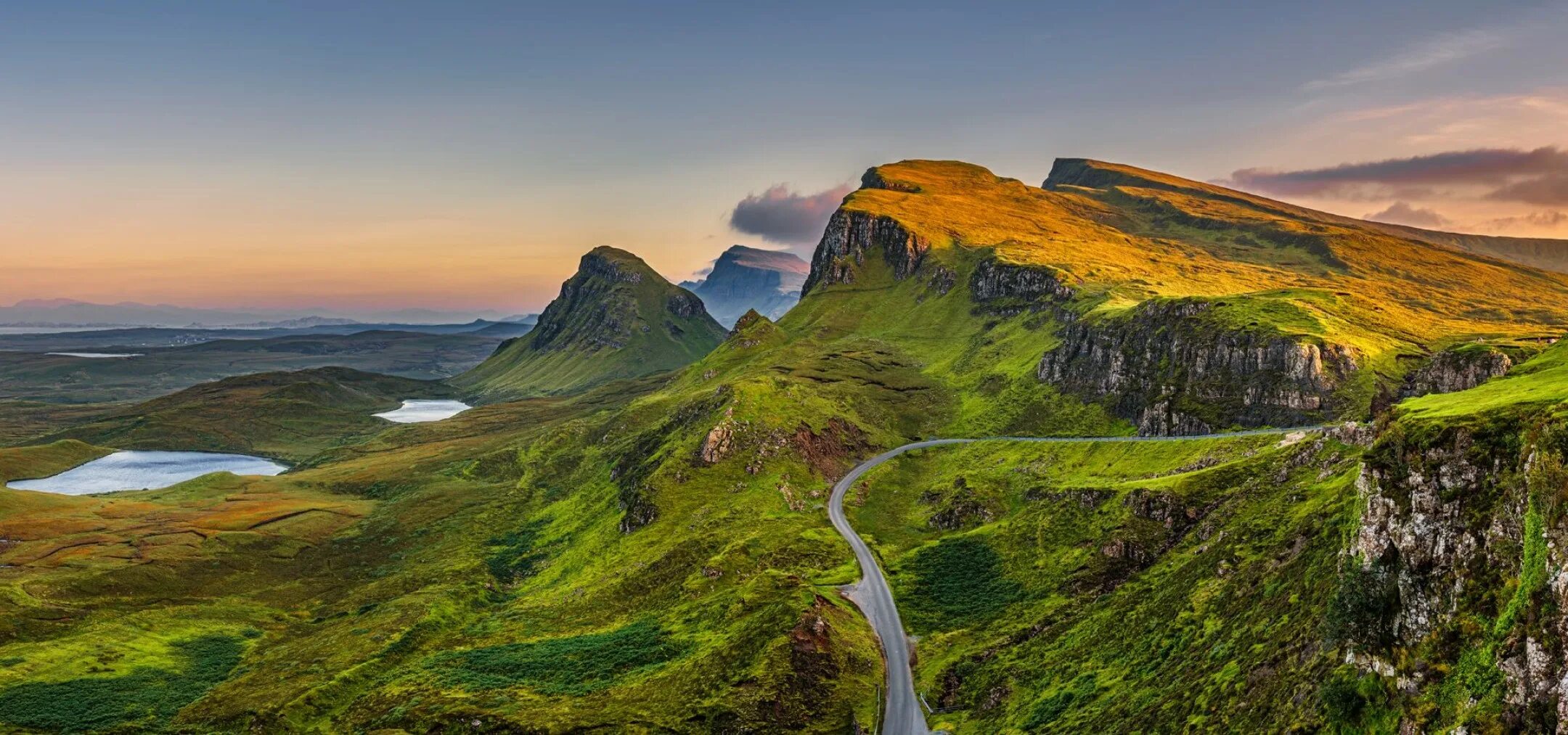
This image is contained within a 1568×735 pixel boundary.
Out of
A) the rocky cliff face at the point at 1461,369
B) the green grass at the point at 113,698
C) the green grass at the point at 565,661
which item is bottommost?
the green grass at the point at 113,698

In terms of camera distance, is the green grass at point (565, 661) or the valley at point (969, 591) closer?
the valley at point (969, 591)

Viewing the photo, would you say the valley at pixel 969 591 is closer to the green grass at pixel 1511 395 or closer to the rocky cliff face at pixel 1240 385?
the green grass at pixel 1511 395

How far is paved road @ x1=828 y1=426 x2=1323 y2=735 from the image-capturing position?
263ft

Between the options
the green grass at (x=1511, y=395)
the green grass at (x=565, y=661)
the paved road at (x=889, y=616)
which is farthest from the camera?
the green grass at (x=565, y=661)

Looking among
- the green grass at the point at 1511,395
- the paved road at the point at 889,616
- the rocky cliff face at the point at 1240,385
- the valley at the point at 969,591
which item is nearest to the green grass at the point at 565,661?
the valley at the point at 969,591

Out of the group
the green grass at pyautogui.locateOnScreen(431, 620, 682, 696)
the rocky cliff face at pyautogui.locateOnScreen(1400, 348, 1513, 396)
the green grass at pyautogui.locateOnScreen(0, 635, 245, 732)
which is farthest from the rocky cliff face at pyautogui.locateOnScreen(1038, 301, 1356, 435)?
the green grass at pyautogui.locateOnScreen(0, 635, 245, 732)

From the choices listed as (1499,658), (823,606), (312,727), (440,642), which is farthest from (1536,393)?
(440,642)

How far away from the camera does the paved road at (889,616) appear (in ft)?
263

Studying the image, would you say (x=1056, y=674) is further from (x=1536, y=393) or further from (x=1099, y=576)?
(x=1536, y=393)

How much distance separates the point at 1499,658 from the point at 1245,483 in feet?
238

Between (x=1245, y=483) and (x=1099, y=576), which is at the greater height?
(x=1245, y=483)

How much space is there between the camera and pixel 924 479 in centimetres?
18512

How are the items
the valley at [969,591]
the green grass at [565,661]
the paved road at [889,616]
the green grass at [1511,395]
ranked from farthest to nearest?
the green grass at [565,661]
the paved road at [889,616]
the green grass at [1511,395]
the valley at [969,591]

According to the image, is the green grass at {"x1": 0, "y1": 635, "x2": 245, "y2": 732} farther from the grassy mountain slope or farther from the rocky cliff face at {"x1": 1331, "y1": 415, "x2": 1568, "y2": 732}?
the rocky cliff face at {"x1": 1331, "y1": 415, "x2": 1568, "y2": 732}
